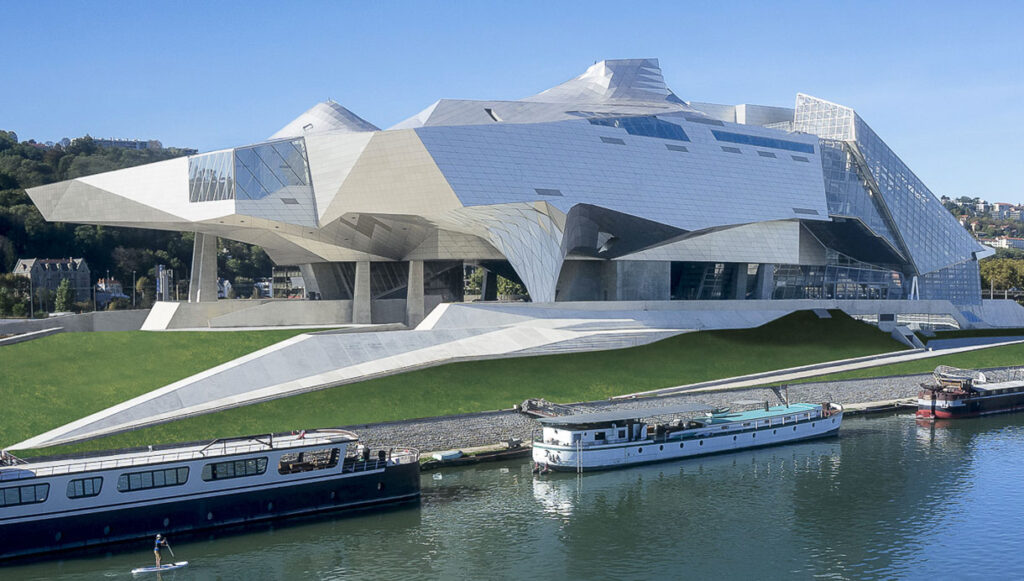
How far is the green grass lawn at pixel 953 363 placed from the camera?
185 ft

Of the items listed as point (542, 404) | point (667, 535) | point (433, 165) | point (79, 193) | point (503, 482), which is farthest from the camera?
point (79, 193)

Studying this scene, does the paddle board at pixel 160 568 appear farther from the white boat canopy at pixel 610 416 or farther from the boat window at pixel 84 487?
the white boat canopy at pixel 610 416

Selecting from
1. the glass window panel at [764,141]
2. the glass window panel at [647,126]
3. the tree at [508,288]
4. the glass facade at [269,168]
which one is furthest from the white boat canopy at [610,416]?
the tree at [508,288]

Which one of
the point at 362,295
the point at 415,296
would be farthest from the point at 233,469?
the point at 362,295

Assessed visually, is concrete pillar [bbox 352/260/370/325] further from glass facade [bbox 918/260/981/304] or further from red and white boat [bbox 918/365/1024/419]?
glass facade [bbox 918/260/981/304]

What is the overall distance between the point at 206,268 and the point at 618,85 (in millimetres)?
38029

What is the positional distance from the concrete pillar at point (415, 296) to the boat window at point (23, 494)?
36172mm

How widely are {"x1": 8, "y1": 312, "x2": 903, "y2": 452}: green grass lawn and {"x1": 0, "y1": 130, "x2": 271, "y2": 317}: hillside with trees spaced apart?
202 feet

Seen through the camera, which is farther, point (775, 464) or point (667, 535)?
point (775, 464)

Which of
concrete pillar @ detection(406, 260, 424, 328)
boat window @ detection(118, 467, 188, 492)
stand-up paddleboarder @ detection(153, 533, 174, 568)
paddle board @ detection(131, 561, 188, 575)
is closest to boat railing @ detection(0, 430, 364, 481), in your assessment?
boat window @ detection(118, 467, 188, 492)

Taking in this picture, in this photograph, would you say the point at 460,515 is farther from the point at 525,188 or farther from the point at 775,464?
the point at 525,188

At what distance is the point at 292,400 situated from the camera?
132 feet

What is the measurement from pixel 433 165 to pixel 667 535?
30320 millimetres

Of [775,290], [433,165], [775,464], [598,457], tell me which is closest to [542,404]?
[598,457]
